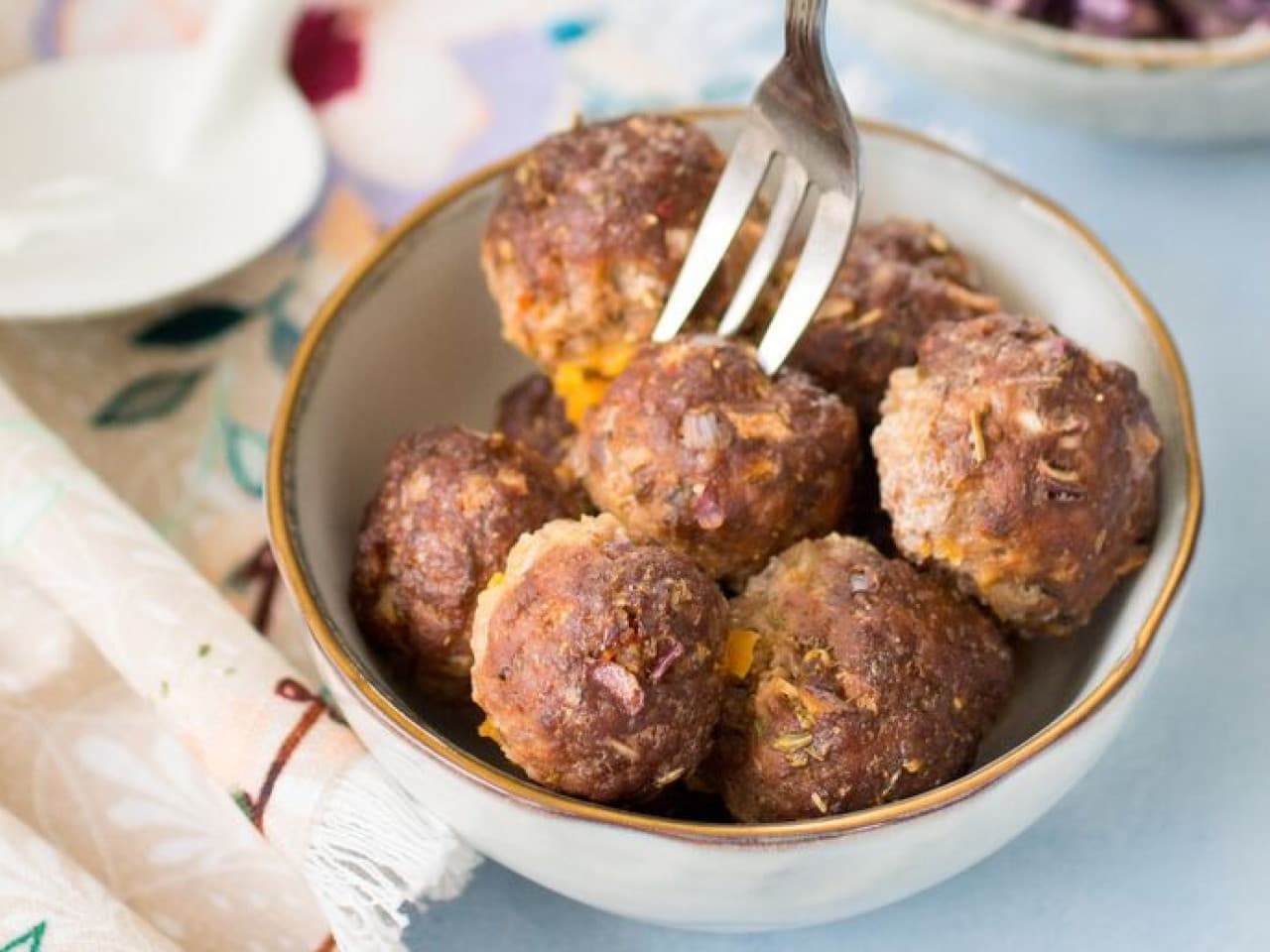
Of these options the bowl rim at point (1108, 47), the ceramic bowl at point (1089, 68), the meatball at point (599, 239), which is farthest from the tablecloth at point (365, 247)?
the meatball at point (599, 239)

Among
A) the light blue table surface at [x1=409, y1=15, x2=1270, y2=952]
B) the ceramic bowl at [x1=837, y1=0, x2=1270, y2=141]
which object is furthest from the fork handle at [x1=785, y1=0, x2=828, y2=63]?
the light blue table surface at [x1=409, y1=15, x2=1270, y2=952]

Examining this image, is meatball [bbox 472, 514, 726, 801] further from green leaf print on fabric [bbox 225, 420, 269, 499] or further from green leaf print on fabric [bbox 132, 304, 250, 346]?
green leaf print on fabric [bbox 132, 304, 250, 346]

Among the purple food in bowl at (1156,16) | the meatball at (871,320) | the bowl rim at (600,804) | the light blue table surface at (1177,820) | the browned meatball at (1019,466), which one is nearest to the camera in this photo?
the bowl rim at (600,804)

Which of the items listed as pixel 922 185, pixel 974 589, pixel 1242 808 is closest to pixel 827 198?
pixel 922 185

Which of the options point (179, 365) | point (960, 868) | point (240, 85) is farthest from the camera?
point (240, 85)

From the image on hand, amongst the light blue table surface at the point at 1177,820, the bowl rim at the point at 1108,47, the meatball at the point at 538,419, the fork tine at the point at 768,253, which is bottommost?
the light blue table surface at the point at 1177,820

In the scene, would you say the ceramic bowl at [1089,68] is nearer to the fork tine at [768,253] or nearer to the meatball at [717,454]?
the fork tine at [768,253]

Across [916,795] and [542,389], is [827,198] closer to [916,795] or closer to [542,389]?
[542,389]
